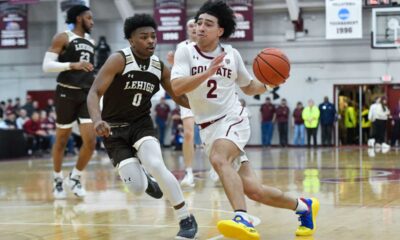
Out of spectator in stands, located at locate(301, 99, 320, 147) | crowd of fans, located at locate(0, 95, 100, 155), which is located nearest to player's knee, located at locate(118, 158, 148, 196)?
crowd of fans, located at locate(0, 95, 100, 155)

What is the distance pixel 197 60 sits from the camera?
544cm

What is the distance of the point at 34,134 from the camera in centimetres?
2189

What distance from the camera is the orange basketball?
5422 millimetres

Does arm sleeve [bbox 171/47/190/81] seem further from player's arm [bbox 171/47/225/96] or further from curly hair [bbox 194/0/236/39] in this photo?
curly hair [bbox 194/0/236/39]

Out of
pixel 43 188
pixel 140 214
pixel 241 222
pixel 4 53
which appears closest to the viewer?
pixel 241 222

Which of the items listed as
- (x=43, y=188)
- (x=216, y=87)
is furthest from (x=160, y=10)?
(x=216, y=87)

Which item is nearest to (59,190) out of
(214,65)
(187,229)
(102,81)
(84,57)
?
(84,57)

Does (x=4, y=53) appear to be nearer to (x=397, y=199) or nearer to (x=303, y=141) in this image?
(x=303, y=141)

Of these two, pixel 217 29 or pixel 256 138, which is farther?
pixel 256 138

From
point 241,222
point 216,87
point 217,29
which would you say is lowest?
point 241,222

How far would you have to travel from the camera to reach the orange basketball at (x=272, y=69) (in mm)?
5422

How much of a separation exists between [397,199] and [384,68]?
19512 millimetres

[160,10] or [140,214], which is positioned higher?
[160,10]

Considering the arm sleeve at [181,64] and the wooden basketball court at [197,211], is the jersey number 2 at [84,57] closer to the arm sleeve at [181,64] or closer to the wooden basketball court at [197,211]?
the wooden basketball court at [197,211]
